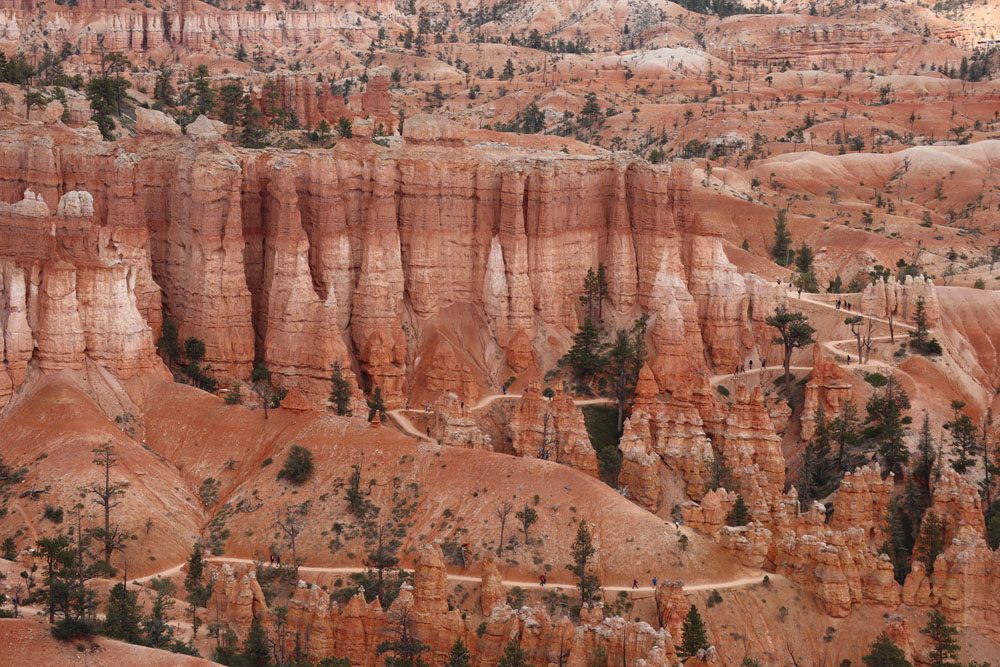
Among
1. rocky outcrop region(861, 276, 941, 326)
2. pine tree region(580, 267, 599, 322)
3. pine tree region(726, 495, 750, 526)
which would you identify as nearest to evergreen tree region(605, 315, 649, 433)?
pine tree region(580, 267, 599, 322)

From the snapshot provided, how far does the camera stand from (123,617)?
63.4 metres

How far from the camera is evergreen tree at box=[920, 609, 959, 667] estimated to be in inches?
2943

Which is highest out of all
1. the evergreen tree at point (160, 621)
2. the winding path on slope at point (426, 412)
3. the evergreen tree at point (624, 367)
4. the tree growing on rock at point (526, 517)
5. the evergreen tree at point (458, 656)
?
the evergreen tree at point (624, 367)

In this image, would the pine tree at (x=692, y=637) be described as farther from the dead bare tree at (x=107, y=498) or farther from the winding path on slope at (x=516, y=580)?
the dead bare tree at (x=107, y=498)

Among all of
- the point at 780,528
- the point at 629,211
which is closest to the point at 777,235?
the point at 629,211

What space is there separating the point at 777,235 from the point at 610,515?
70513mm

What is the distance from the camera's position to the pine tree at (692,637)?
230ft

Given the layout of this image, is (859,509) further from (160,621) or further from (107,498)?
(160,621)

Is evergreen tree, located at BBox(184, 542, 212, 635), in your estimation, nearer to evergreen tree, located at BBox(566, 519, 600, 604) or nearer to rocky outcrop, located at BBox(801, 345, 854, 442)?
evergreen tree, located at BBox(566, 519, 600, 604)

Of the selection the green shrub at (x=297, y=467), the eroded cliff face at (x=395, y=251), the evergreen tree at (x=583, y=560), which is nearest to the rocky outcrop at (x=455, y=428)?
the eroded cliff face at (x=395, y=251)

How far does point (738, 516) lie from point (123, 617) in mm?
33080

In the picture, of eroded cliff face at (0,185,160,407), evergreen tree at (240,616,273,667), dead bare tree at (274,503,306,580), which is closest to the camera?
evergreen tree at (240,616,273,667)

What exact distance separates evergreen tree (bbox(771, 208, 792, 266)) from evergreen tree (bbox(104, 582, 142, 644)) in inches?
3319

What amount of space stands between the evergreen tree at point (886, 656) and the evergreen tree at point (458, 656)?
18.6m
